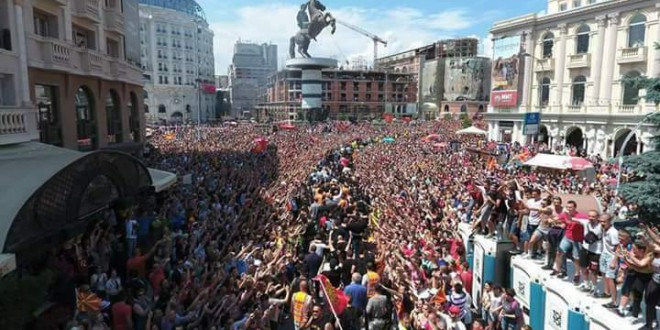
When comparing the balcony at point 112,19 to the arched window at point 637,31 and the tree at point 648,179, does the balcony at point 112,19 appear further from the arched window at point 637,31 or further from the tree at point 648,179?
the arched window at point 637,31

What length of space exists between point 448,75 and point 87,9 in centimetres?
9115

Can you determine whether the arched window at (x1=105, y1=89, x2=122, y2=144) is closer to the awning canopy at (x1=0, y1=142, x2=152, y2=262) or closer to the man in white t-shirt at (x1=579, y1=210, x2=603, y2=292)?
the awning canopy at (x1=0, y1=142, x2=152, y2=262)

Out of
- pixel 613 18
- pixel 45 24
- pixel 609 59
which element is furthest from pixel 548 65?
pixel 45 24

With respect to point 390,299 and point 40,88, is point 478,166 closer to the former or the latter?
point 390,299

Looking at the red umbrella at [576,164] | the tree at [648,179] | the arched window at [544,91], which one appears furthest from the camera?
the arched window at [544,91]

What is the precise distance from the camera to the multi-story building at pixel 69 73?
427 inches

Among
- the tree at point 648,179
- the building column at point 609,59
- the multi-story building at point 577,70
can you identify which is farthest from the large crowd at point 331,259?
the building column at point 609,59

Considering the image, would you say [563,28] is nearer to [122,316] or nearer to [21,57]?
[21,57]

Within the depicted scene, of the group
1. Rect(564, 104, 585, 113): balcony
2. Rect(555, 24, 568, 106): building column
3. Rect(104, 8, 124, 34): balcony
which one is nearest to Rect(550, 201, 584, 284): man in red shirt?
Rect(104, 8, 124, 34): balcony

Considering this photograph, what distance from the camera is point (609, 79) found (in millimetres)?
34344

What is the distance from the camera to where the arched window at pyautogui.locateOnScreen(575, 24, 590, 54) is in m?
36.3

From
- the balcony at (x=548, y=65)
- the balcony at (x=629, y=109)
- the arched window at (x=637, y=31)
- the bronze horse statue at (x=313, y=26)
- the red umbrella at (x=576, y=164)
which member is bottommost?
the red umbrella at (x=576, y=164)

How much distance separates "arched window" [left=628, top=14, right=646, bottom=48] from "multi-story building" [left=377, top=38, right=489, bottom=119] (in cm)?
5835

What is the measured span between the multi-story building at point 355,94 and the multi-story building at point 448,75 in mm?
4717
